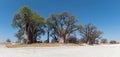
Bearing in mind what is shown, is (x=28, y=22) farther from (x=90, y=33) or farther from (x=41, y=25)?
(x=90, y=33)

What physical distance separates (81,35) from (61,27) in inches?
812

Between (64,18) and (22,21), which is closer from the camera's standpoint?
(22,21)

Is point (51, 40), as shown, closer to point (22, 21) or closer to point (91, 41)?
point (22, 21)

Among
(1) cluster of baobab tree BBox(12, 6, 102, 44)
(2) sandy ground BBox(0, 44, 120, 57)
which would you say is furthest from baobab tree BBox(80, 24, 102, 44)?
(2) sandy ground BBox(0, 44, 120, 57)

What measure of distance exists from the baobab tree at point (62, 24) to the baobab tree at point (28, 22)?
3422mm

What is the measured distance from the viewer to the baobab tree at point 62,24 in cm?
4584

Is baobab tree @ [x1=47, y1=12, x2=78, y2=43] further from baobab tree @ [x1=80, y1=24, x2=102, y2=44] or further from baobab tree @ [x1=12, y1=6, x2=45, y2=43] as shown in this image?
baobab tree @ [x1=80, y1=24, x2=102, y2=44]

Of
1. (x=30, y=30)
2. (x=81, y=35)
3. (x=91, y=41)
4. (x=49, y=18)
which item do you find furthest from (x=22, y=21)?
(x=91, y=41)

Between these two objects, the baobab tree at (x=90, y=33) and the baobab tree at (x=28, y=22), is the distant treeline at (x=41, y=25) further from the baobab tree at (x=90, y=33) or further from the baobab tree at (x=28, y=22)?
the baobab tree at (x=90, y=33)

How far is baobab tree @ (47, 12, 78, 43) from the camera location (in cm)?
4584

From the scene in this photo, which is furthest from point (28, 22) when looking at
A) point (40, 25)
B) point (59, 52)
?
point (59, 52)

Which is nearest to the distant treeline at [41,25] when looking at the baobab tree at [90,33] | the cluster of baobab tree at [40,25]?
the cluster of baobab tree at [40,25]

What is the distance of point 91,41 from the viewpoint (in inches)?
2635

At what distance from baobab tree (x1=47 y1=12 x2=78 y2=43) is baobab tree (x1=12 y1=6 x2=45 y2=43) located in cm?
342
